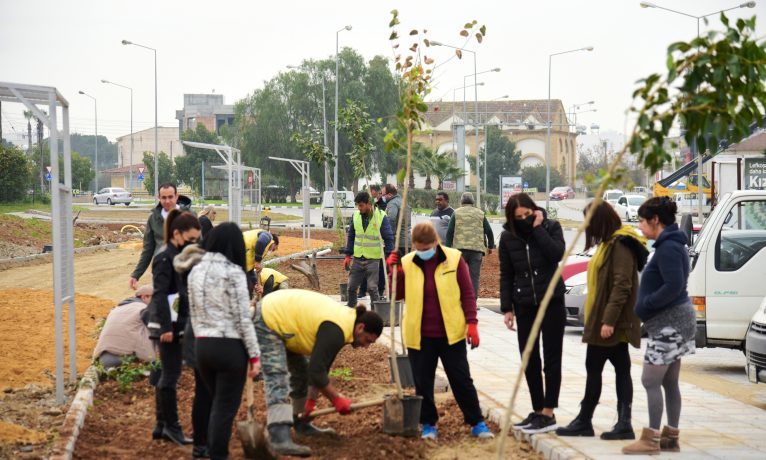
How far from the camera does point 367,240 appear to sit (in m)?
14.7

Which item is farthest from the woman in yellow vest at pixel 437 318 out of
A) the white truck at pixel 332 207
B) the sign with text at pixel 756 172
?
the white truck at pixel 332 207

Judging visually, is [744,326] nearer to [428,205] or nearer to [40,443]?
[40,443]

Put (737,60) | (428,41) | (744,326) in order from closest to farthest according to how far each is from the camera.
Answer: (737,60) → (428,41) → (744,326)

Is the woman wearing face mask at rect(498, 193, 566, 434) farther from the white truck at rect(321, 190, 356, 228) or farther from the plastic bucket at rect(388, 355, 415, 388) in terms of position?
the white truck at rect(321, 190, 356, 228)

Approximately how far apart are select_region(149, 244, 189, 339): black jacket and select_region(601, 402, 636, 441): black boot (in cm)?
325

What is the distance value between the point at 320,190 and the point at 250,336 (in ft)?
272

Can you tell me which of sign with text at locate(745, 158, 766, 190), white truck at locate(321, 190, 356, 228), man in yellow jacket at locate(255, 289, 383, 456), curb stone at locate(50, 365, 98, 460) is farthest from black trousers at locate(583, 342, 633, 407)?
white truck at locate(321, 190, 356, 228)

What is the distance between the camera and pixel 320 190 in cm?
8919

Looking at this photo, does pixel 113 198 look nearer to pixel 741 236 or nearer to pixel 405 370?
pixel 741 236

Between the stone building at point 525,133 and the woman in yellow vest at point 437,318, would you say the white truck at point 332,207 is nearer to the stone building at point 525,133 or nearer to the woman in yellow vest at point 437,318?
the woman in yellow vest at point 437,318

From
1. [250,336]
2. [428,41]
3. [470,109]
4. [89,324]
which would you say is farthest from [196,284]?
[470,109]

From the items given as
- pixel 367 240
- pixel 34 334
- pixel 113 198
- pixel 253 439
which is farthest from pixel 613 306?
pixel 113 198

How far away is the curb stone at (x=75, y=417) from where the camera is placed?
24.9 ft

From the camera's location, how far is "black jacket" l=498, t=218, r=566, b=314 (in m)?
7.93
